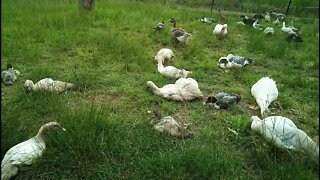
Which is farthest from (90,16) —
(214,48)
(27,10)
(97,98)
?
(97,98)

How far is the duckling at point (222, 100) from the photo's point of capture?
4145 millimetres

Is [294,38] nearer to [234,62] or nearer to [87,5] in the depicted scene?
[234,62]

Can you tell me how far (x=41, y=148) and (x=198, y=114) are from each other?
5.62 ft

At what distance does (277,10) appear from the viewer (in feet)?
36.8

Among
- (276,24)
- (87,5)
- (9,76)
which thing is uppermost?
(87,5)

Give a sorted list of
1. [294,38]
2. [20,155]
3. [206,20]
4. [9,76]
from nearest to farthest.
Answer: [20,155] → [9,76] → [294,38] → [206,20]

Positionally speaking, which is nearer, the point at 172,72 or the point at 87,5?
the point at 172,72

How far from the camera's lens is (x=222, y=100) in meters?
4.18

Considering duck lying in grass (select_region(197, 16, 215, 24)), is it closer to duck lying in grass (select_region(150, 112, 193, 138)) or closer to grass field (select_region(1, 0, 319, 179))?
grass field (select_region(1, 0, 319, 179))

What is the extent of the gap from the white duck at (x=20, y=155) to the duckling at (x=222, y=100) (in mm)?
1929

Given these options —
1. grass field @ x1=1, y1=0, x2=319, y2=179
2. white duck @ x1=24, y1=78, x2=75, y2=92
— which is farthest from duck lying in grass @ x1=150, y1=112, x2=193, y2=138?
white duck @ x1=24, y1=78, x2=75, y2=92

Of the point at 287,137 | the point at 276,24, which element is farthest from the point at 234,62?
the point at 276,24

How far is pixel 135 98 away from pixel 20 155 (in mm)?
1773

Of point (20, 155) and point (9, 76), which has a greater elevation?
point (20, 155)
